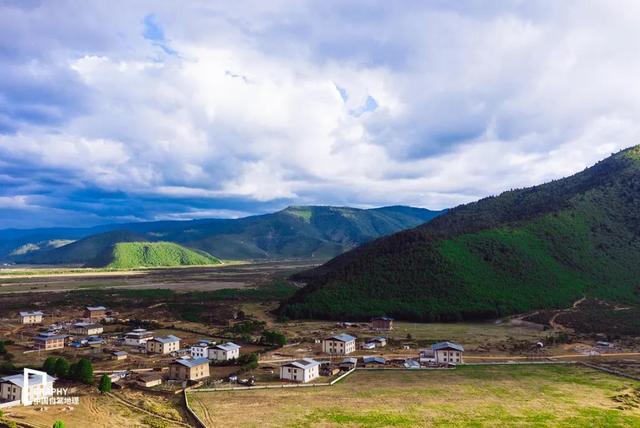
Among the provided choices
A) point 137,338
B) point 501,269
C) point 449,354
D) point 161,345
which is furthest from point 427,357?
point 501,269

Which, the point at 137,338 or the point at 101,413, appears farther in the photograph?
the point at 137,338

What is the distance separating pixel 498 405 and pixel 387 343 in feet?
106

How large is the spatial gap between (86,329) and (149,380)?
1676 inches

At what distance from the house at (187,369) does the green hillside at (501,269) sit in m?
49.4

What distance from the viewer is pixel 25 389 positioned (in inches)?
1658

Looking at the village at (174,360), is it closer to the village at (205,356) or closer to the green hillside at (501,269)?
the village at (205,356)

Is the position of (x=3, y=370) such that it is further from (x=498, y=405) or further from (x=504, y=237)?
(x=504, y=237)

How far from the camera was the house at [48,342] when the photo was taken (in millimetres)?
69500

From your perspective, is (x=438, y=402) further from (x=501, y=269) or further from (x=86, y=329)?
(x=501, y=269)

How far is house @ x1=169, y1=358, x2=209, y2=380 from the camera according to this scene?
168ft

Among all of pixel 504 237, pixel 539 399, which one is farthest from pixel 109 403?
pixel 504 237

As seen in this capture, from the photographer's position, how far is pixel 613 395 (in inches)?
1823

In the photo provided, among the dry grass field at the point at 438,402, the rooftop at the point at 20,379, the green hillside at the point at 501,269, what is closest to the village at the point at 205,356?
the rooftop at the point at 20,379

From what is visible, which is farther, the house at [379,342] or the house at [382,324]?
the house at [382,324]
